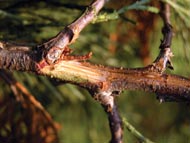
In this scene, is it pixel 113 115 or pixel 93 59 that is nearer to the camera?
pixel 113 115

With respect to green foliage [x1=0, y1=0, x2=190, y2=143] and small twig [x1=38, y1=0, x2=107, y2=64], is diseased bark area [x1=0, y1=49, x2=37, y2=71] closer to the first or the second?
small twig [x1=38, y1=0, x2=107, y2=64]

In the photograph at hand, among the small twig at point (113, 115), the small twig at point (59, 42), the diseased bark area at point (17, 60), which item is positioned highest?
the small twig at point (59, 42)

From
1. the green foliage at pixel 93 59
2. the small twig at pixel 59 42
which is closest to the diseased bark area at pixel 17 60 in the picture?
the small twig at pixel 59 42

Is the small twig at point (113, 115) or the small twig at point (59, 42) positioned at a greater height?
the small twig at point (59, 42)

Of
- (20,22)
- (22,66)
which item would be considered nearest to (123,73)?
(22,66)

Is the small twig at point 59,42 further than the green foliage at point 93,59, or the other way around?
the green foliage at point 93,59

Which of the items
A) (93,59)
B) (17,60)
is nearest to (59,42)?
(17,60)

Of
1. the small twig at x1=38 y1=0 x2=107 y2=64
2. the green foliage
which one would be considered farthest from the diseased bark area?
Result: the green foliage

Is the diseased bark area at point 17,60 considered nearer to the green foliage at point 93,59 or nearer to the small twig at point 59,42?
the small twig at point 59,42

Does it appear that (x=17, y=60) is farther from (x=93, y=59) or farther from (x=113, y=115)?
(x=93, y=59)
